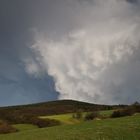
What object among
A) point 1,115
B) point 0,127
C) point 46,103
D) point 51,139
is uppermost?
point 46,103

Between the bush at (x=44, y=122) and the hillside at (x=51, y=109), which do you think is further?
the hillside at (x=51, y=109)

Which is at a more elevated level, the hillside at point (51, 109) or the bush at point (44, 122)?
the hillside at point (51, 109)

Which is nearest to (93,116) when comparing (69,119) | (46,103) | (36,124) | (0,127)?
(69,119)

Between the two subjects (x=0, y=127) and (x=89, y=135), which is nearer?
(x=89, y=135)

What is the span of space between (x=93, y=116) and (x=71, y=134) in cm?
5222

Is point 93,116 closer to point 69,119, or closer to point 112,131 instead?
point 69,119

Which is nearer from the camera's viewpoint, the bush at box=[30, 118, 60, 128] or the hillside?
the bush at box=[30, 118, 60, 128]

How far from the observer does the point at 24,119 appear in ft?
308

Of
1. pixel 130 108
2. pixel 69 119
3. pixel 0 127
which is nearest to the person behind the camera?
pixel 0 127

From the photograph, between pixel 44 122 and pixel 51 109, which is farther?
pixel 51 109

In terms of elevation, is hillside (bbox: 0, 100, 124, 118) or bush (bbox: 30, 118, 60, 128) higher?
hillside (bbox: 0, 100, 124, 118)

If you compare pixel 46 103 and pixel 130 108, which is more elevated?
pixel 46 103

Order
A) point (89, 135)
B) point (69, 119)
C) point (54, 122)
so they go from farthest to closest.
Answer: point (69, 119) → point (54, 122) → point (89, 135)

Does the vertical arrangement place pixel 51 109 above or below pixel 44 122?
above
